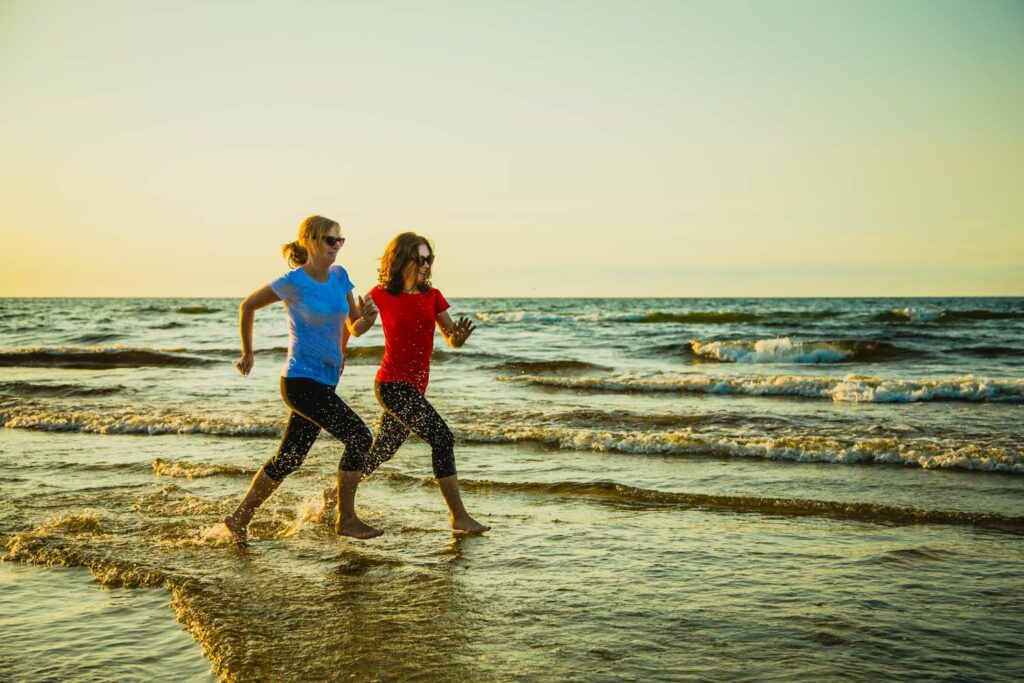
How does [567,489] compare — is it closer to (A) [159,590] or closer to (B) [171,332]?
(A) [159,590]

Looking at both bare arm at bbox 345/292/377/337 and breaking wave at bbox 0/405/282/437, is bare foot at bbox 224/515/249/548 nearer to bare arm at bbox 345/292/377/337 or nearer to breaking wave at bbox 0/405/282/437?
bare arm at bbox 345/292/377/337

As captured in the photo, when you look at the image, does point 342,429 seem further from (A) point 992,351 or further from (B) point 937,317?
(B) point 937,317

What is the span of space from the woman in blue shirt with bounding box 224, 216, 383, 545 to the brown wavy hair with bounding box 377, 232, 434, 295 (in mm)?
239

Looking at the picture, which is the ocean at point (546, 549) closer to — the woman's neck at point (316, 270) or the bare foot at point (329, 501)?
the bare foot at point (329, 501)

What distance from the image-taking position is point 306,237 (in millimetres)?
4980

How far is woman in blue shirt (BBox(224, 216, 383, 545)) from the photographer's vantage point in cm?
493

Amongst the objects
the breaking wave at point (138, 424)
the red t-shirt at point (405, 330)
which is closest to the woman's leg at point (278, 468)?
the red t-shirt at point (405, 330)

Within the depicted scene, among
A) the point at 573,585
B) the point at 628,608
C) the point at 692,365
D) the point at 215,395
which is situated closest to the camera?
the point at 628,608

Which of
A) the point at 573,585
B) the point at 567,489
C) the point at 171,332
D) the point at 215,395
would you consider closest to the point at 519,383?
the point at 215,395

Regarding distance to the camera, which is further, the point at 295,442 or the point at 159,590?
the point at 295,442

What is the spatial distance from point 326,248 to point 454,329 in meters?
0.97

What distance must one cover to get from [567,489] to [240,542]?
2.78m

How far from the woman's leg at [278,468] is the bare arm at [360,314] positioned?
2.13ft

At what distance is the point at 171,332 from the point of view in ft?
120
